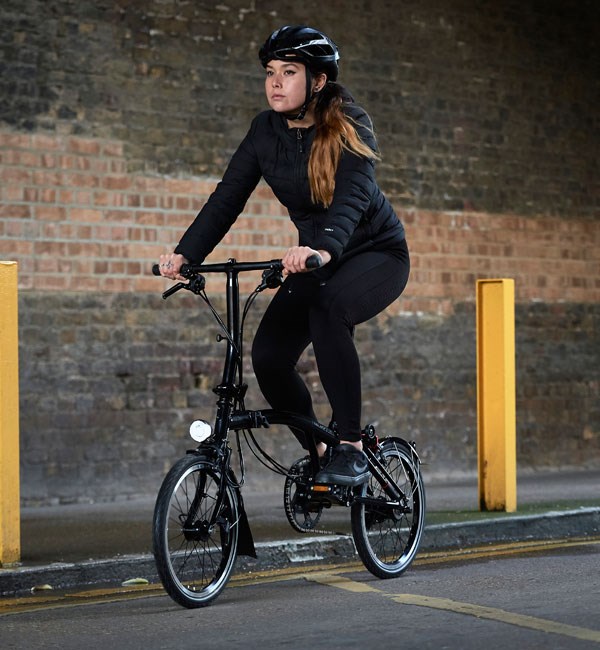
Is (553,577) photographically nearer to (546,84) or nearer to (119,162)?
(119,162)

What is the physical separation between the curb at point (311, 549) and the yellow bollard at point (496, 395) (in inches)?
15.5

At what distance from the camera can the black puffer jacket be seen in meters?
5.95

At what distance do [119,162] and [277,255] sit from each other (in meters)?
1.65

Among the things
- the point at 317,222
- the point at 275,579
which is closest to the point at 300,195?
the point at 317,222

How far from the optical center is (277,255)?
38.6 feet

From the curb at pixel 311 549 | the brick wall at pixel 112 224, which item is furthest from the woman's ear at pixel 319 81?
the brick wall at pixel 112 224

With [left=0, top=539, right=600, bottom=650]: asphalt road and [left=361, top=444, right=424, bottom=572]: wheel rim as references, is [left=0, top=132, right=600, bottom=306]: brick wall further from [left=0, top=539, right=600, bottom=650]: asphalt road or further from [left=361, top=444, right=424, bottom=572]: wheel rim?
[left=361, top=444, right=424, bottom=572]: wheel rim

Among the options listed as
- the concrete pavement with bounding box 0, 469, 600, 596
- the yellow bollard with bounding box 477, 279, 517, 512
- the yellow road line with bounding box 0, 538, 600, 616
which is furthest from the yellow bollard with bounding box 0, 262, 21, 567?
the yellow bollard with bounding box 477, 279, 517, 512

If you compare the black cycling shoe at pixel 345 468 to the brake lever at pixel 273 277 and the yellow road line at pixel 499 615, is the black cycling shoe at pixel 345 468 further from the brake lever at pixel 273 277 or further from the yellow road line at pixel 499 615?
the brake lever at pixel 273 277

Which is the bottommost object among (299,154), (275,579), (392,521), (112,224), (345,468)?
(275,579)

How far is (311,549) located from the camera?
756cm

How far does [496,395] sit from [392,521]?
8.22 ft

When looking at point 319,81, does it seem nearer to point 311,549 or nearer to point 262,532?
point 311,549

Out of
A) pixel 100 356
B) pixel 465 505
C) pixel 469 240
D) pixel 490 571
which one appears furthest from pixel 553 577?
pixel 469 240
